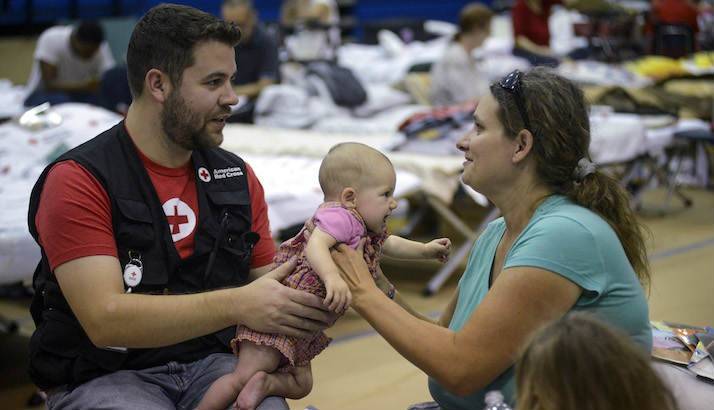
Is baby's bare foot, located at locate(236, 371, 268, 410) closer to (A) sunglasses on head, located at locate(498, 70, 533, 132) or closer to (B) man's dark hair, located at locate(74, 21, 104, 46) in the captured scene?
(A) sunglasses on head, located at locate(498, 70, 533, 132)

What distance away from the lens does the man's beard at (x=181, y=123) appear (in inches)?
91.5

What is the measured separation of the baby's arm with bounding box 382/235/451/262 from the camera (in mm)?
2324

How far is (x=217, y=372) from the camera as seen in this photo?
90.8 inches

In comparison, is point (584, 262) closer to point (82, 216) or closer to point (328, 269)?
point (328, 269)

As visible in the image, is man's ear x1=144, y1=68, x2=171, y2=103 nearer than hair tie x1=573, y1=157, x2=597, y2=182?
No

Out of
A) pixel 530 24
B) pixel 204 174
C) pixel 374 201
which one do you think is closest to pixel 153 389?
pixel 204 174

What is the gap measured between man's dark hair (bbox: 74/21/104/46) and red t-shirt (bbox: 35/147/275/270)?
227 inches

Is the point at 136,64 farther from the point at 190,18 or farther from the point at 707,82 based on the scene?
the point at 707,82

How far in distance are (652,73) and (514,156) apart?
7929 mm

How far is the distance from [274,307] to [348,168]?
15.0 inches

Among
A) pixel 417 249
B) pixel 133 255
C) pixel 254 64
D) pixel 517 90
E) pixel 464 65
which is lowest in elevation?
pixel 464 65

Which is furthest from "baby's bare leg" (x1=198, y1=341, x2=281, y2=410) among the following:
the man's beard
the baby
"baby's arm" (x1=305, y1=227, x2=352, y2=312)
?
the man's beard

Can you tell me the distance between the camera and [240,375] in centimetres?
221

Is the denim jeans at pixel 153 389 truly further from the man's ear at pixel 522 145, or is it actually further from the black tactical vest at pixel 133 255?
the man's ear at pixel 522 145
